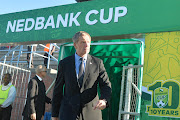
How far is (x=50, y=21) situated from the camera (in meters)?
4.46

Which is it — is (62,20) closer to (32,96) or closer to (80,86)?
(32,96)

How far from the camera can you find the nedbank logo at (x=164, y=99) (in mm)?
3270

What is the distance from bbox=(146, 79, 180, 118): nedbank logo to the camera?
3.27 m

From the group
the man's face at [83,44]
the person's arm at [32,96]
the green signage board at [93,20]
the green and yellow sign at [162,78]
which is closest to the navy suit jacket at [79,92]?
the man's face at [83,44]

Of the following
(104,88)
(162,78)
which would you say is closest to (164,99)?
(162,78)

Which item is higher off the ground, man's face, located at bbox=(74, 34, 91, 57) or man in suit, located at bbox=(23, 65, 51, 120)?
man's face, located at bbox=(74, 34, 91, 57)

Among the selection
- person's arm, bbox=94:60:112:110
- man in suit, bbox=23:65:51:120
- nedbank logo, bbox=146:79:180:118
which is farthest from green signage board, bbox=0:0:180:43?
person's arm, bbox=94:60:112:110

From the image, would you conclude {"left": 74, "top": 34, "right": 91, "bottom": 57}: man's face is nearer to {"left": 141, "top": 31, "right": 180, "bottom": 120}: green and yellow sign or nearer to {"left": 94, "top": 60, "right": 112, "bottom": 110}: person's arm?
{"left": 94, "top": 60, "right": 112, "bottom": 110}: person's arm

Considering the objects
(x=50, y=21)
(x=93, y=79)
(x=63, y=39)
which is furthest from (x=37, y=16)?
(x=93, y=79)

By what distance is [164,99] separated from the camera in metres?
3.36

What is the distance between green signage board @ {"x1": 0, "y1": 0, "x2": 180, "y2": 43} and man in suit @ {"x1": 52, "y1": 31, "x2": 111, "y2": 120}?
1308 millimetres

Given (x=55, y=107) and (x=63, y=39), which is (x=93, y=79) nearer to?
(x=55, y=107)

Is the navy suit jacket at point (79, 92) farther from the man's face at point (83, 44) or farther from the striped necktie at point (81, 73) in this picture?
the man's face at point (83, 44)

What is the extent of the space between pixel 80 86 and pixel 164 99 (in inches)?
57.6
